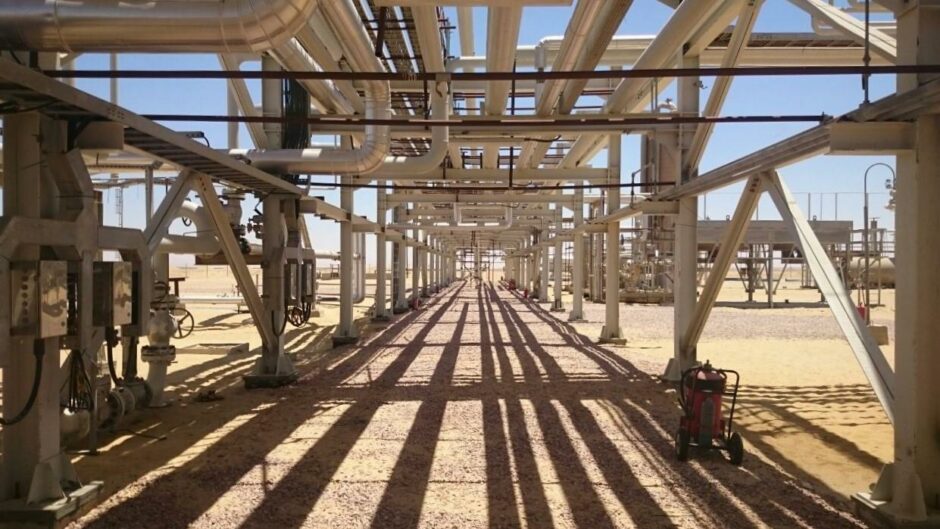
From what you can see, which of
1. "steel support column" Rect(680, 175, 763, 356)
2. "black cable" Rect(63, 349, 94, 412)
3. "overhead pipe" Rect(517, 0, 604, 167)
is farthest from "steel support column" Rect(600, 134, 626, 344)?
"black cable" Rect(63, 349, 94, 412)

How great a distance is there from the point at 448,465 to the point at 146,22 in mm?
3895

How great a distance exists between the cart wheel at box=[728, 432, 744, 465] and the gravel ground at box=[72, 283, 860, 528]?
0.41ft

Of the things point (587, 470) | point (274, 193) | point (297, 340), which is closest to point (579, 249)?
point (297, 340)

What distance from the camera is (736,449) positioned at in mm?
5785

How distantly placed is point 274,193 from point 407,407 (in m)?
3.66

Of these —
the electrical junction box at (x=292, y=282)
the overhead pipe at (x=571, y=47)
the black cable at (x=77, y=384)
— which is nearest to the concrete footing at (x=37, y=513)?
the black cable at (x=77, y=384)

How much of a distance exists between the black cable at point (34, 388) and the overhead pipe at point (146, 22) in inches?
75.1

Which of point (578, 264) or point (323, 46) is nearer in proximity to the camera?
point (323, 46)

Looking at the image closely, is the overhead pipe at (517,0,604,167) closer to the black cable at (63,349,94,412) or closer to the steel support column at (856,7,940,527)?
the steel support column at (856,7,940,527)

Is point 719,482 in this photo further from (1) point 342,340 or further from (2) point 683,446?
(1) point 342,340

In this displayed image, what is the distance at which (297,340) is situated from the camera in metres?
15.2

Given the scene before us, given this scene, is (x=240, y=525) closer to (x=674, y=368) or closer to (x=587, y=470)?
(x=587, y=470)

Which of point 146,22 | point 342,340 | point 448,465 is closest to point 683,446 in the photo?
point 448,465

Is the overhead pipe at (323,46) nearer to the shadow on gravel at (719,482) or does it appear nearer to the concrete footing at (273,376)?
the concrete footing at (273,376)
